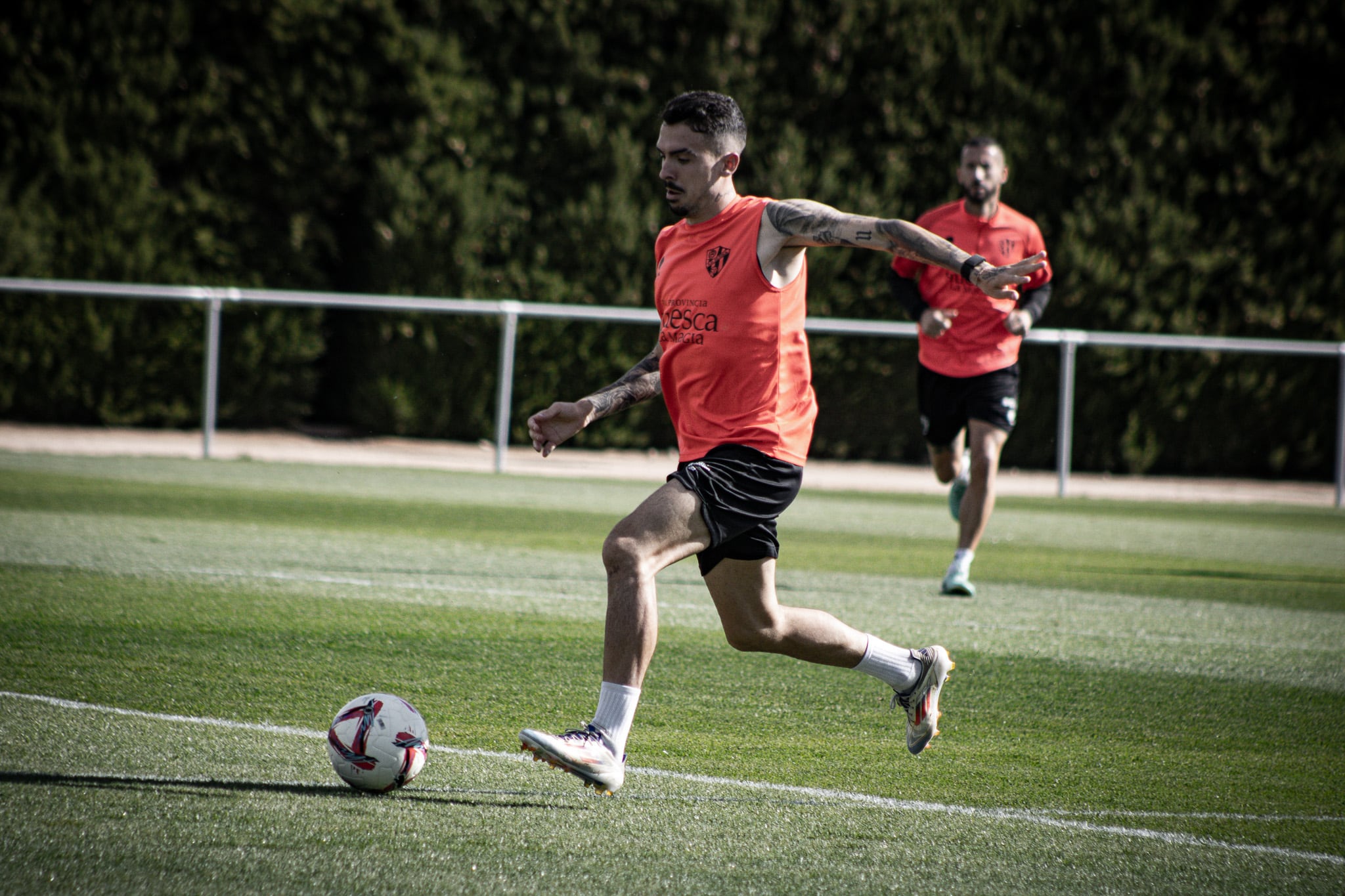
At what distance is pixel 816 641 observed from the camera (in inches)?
170

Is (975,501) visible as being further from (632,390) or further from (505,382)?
(505,382)

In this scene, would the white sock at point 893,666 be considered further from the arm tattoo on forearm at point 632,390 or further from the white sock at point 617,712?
the arm tattoo on forearm at point 632,390

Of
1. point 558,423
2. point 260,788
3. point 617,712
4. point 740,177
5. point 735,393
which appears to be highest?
point 740,177

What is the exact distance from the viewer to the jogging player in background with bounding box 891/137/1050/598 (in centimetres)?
784

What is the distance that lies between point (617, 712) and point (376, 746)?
2.17ft

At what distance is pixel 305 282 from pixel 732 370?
1497 centimetres

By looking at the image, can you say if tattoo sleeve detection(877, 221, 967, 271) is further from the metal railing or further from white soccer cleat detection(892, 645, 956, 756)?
the metal railing

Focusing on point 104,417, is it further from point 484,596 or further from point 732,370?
point 732,370

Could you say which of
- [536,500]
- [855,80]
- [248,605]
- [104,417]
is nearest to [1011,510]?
[536,500]

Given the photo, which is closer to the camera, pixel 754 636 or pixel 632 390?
pixel 754 636

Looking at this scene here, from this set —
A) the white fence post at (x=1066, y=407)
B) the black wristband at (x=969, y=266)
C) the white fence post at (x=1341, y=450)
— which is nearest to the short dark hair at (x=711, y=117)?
the black wristband at (x=969, y=266)

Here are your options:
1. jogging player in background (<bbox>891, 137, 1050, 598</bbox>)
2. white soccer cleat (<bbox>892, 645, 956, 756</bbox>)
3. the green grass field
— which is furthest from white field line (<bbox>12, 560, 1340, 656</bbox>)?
white soccer cleat (<bbox>892, 645, 956, 756</bbox>)

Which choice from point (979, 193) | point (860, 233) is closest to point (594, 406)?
point (860, 233)

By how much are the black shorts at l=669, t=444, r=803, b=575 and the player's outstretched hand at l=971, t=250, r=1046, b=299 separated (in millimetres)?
808
